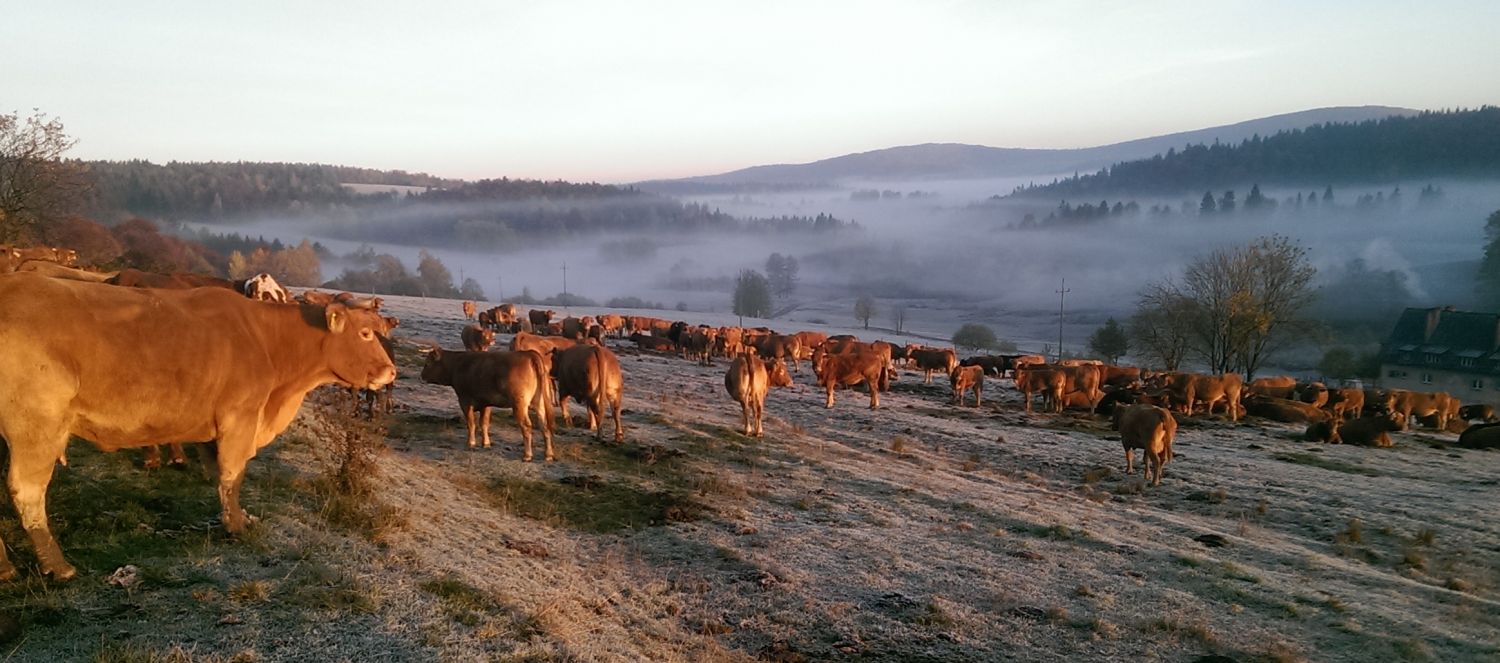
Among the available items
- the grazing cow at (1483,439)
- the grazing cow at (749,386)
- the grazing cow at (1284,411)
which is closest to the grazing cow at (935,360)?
the grazing cow at (1284,411)

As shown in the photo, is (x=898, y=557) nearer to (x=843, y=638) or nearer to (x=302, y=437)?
(x=843, y=638)

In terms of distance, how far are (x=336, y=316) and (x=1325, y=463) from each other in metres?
27.4

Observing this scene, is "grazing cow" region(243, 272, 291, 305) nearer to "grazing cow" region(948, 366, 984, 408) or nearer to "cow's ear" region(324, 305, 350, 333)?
"cow's ear" region(324, 305, 350, 333)

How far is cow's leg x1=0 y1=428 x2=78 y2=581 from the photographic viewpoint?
556cm

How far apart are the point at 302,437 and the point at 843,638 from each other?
8584 mm

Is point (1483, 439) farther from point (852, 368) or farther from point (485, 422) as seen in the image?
point (485, 422)

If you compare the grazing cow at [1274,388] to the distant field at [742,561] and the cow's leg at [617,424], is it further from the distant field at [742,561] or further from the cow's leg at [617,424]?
the cow's leg at [617,424]

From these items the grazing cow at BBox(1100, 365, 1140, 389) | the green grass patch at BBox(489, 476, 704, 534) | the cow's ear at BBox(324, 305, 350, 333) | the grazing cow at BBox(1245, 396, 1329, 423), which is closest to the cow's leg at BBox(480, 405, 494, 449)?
the green grass patch at BBox(489, 476, 704, 534)

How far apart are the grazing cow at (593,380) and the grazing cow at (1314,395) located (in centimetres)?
3367

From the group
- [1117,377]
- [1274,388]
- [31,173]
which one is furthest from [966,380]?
[31,173]

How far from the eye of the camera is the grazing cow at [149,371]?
18.4ft

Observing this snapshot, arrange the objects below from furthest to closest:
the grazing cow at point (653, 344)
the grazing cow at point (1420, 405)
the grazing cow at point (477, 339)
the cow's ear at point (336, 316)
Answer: the grazing cow at point (653, 344) < the grazing cow at point (1420, 405) < the grazing cow at point (477, 339) < the cow's ear at point (336, 316)

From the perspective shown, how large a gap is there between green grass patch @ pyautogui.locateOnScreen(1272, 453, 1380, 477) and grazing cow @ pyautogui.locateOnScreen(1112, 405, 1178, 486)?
7.18m

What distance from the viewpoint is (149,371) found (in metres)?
6.29
